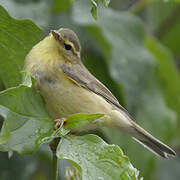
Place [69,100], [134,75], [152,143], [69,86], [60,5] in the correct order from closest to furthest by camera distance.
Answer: [69,100] < [69,86] < [152,143] < [134,75] < [60,5]

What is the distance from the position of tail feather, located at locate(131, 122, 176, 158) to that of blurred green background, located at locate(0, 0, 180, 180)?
379mm

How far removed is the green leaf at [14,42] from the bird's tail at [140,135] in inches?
39.5

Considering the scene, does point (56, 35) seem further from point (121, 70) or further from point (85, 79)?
point (121, 70)

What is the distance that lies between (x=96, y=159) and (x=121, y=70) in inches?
78.9

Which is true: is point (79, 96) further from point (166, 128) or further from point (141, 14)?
point (141, 14)

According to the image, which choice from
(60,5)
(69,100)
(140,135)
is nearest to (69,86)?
(69,100)

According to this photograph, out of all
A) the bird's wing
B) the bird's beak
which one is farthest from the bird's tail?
the bird's beak

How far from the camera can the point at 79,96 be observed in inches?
109

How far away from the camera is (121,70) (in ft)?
12.3

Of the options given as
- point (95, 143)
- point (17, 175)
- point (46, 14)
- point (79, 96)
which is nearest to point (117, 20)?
point (46, 14)

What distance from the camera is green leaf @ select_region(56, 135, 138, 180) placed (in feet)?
5.75

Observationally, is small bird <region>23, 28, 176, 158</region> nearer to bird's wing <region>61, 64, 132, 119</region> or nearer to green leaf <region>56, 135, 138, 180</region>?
bird's wing <region>61, 64, 132, 119</region>

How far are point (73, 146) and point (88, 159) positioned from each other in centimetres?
12

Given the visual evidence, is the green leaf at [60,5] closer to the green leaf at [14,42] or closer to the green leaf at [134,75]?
the green leaf at [134,75]
